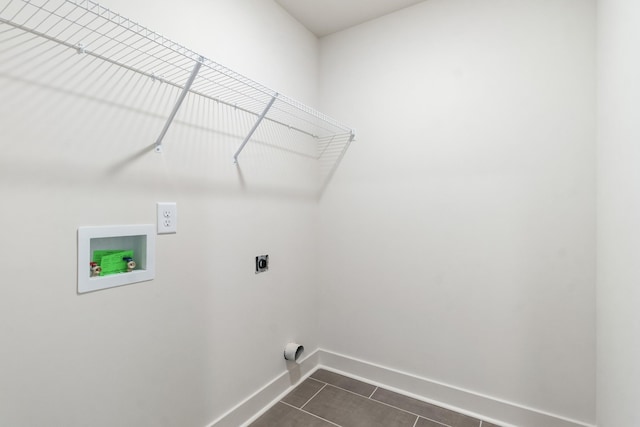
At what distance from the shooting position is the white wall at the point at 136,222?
3.06 ft

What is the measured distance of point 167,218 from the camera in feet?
4.33

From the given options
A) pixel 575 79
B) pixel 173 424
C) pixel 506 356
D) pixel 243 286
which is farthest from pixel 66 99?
pixel 506 356

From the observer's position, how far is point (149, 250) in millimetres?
1256

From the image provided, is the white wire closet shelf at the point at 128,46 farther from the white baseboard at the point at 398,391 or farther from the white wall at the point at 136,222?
the white baseboard at the point at 398,391

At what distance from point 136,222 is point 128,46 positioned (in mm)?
621

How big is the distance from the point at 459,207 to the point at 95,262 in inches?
69.7

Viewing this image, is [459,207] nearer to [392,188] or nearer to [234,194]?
[392,188]

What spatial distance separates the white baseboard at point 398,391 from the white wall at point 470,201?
0.15ft

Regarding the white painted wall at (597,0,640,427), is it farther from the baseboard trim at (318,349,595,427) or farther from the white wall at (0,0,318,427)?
the white wall at (0,0,318,427)

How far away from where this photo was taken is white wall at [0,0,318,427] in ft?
3.06

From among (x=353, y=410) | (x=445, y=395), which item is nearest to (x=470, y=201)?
(x=445, y=395)

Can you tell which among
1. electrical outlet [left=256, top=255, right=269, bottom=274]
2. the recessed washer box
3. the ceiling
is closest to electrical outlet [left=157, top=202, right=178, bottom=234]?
the recessed washer box

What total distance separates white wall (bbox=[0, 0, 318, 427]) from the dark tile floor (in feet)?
0.73

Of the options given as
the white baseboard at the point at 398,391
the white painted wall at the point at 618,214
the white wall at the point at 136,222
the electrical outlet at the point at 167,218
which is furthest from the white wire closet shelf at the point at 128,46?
the white baseboard at the point at 398,391
